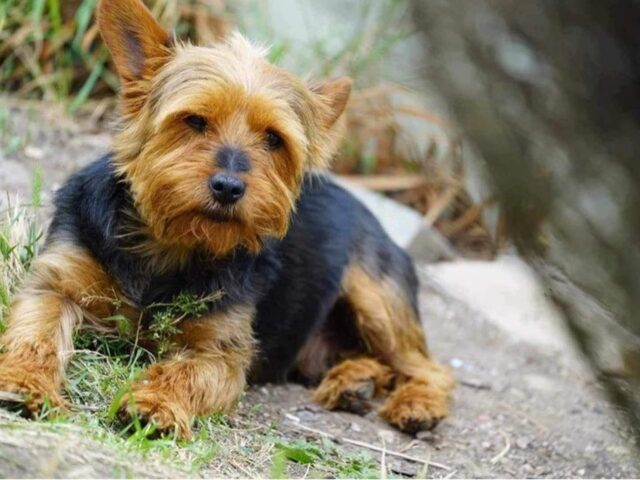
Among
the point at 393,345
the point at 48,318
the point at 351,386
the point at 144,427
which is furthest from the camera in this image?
the point at 393,345

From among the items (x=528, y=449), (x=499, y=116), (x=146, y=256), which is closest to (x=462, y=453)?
(x=528, y=449)

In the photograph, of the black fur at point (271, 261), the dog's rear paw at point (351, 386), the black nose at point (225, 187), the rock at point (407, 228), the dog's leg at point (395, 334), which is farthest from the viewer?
the rock at point (407, 228)

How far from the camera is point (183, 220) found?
207 inches

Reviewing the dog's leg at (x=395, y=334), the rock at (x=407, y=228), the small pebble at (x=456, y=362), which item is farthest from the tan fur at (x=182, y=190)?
the rock at (x=407, y=228)

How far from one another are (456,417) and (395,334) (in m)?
0.59

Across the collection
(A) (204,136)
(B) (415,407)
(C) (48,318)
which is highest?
(A) (204,136)

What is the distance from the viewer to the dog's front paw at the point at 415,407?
20.8 ft

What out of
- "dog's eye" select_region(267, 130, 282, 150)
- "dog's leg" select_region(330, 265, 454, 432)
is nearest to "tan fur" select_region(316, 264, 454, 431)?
"dog's leg" select_region(330, 265, 454, 432)

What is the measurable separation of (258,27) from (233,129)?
526 cm

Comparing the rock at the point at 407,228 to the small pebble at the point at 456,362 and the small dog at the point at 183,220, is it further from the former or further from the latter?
the small dog at the point at 183,220

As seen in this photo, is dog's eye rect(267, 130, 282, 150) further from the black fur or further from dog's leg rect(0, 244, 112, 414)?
dog's leg rect(0, 244, 112, 414)

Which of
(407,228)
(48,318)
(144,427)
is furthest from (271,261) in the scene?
(407,228)

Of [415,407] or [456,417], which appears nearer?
[415,407]

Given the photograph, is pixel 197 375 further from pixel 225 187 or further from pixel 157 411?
pixel 225 187
